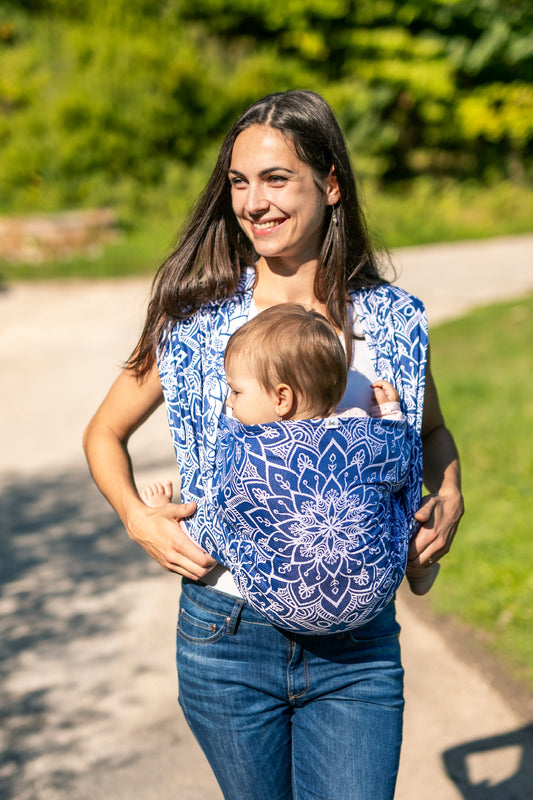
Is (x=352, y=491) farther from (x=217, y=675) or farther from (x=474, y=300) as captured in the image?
(x=474, y=300)

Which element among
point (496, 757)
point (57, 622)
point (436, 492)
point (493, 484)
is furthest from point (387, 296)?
point (493, 484)

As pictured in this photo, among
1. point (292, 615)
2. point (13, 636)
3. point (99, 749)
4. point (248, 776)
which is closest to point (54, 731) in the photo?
point (99, 749)

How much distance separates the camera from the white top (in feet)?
6.40

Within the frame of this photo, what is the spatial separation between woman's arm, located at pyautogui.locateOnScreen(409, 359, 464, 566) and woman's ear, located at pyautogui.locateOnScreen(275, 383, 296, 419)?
39 centimetres

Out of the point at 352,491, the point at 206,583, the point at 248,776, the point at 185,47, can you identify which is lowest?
the point at 248,776

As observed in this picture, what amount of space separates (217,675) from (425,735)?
1.75 meters

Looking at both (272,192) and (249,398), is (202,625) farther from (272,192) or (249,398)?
(272,192)

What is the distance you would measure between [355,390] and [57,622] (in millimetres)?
2847

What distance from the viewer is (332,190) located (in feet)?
7.23

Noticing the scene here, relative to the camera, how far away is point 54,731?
351cm

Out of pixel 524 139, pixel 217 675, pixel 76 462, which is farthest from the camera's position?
pixel 524 139

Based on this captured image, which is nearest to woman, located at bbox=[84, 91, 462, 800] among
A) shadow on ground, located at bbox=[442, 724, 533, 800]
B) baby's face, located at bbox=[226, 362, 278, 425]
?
baby's face, located at bbox=[226, 362, 278, 425]

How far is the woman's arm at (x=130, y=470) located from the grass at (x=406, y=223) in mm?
12165

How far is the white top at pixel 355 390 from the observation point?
6.40ft
